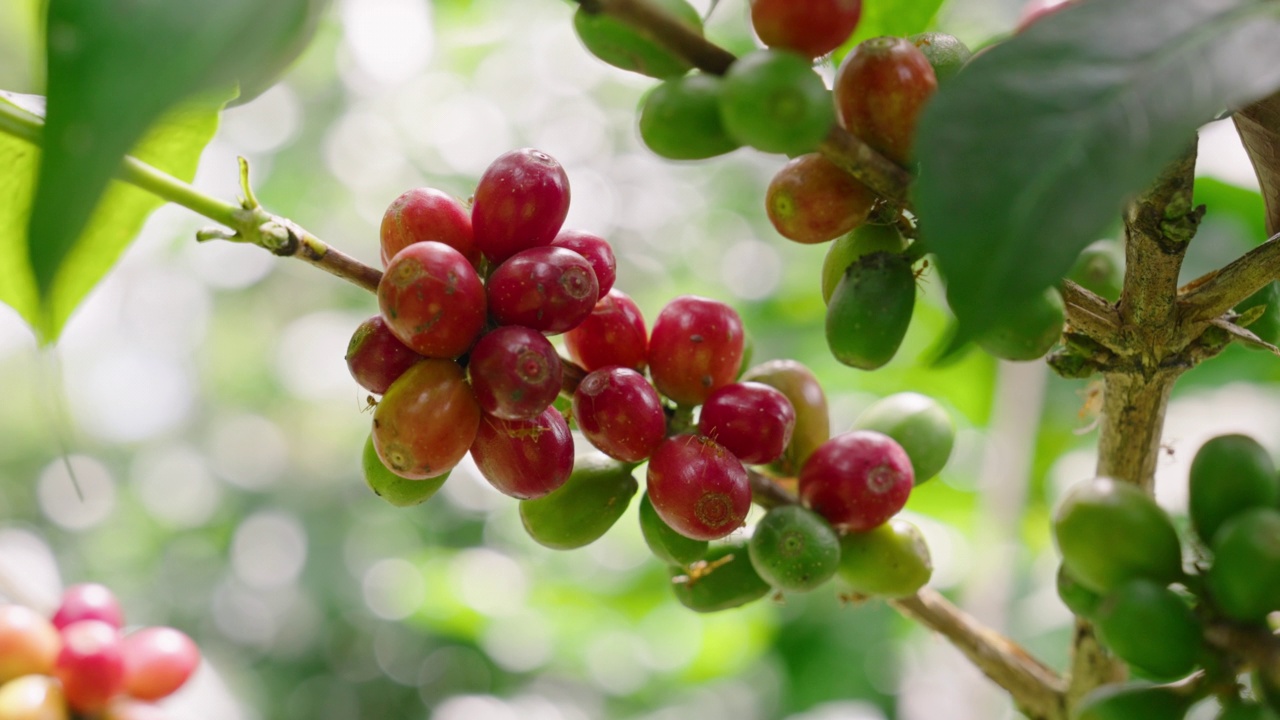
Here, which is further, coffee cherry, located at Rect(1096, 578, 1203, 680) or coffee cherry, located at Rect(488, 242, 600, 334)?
coffee cherry, located at Rect(488, 242, 600, 334)

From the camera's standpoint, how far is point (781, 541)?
706mm

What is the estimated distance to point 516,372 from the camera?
604mm

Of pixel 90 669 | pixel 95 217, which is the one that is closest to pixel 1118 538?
pixel 95 217

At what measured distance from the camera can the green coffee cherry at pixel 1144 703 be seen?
1.79 ft

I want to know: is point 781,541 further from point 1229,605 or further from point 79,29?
point 79,29

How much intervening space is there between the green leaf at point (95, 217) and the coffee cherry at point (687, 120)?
346 mm

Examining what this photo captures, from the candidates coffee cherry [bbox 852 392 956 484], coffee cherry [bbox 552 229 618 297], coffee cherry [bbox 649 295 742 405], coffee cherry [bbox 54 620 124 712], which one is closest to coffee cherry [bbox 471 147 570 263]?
coffee cherry [bbox 552 229 618 297]

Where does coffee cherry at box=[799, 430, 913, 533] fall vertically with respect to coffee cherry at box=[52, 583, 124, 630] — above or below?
above

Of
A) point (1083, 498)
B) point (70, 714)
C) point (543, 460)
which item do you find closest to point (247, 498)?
point (70, 714)

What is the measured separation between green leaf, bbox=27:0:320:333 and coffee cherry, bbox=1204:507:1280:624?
52 centimetres

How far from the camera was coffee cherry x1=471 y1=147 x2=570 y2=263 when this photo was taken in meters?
0.66

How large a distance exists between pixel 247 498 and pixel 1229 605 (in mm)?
3624

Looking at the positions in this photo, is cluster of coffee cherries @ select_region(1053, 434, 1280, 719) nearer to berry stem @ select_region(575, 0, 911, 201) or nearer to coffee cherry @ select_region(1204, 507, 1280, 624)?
coffee cherry @ select_region(1204, 507, 1280, 624)

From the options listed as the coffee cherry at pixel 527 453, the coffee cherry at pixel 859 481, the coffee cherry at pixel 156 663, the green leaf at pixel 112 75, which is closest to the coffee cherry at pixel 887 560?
the coffee cherry at pixel 859 481
